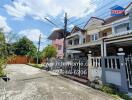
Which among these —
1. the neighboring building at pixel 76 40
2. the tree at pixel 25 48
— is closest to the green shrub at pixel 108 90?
the neighboring building at pixel 76 40

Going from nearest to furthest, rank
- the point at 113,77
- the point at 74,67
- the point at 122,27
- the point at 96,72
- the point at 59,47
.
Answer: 1. the point at 113,77
2. the point at 96,72
3. the point at 74,67
4. the point at 122,27
5. the point at 59,47

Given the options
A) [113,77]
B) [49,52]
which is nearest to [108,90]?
[113,77]

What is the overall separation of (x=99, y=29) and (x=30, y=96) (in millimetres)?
18484

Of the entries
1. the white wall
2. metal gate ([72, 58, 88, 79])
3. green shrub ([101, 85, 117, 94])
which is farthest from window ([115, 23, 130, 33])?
green shrub ([101, 85, 117, 94])

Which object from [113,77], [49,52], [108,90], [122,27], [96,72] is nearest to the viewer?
[108,90]

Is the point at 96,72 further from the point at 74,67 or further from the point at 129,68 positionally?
the point at 74,67

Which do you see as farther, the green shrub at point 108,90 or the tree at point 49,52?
the tree at point 49,52

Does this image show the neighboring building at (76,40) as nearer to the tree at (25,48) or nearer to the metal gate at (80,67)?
the metal gate at (80,67)

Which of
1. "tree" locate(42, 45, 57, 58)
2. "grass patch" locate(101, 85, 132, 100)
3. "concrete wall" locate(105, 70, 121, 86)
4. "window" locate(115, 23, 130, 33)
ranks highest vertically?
"window" locate(115, 23, 130, 33)

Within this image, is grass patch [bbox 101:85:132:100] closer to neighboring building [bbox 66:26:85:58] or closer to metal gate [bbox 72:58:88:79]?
metal gate [bbox 72:58:88:79]

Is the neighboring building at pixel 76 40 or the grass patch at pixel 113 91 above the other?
the neighboring building at pixel 76 40

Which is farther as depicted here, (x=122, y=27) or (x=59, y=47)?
(x=59, y=47)

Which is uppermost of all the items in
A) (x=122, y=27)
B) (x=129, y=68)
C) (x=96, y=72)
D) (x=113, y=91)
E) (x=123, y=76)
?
(x=122, y=27)

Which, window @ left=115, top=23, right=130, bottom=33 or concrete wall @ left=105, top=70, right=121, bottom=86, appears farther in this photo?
window @ left=115, top=23, right=130, bottom=33
